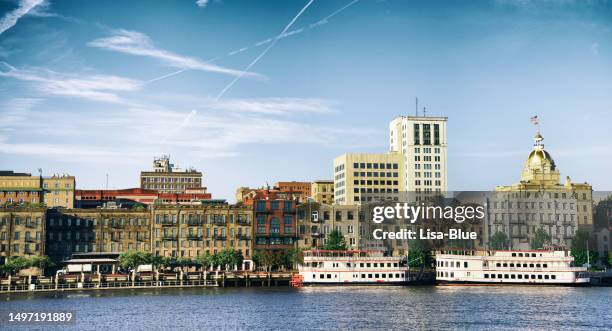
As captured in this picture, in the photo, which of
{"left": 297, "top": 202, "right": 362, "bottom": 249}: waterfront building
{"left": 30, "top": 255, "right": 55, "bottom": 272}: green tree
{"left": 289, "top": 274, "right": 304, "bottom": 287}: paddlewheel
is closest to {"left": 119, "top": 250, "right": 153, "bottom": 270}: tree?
{"left": 30, "top": 255, "right": 55, "bottom": 272}: green tree

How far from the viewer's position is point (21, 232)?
7087 inches

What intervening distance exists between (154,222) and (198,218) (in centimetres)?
966

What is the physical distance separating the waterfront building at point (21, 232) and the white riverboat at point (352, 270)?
2332 inches

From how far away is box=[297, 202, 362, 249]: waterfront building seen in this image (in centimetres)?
19200

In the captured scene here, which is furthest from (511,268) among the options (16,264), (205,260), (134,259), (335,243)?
(16,264)

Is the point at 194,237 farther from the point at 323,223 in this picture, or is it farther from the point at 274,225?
the point at 323,223

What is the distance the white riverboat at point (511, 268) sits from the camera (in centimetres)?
15362

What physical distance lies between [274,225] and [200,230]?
16.6 m

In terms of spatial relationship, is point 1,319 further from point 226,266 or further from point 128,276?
point 226,266

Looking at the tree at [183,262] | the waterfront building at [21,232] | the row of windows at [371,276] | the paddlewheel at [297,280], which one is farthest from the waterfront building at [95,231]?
the row of windows at [371,276]

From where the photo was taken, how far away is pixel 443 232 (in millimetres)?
187125

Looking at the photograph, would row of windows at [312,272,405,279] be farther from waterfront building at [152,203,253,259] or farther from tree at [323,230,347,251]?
waterfront building at [152,203,253,259]

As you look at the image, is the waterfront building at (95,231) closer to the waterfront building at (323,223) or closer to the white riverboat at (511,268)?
the waterfront building at (323,223)

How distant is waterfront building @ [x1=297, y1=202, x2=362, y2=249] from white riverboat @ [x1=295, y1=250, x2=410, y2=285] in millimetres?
31903
